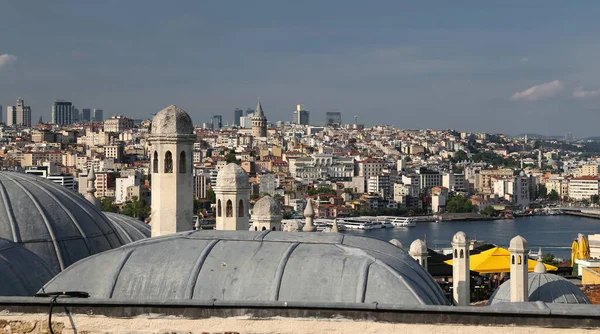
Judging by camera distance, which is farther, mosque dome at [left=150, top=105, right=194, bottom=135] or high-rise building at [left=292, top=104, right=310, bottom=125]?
high-rise building at [left=292, top=104, right=310, bottom=125]

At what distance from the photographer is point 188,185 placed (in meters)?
5.15

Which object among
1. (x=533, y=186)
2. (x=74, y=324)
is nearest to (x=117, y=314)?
(x=74, y=324)

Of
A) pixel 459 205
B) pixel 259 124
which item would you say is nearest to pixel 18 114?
pixel 259 124

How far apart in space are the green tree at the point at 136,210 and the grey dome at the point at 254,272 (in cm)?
3250

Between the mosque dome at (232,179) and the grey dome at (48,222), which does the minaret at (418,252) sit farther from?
the grey dome at (48,222)

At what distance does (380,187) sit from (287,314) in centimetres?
5506

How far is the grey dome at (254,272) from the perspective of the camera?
266cm

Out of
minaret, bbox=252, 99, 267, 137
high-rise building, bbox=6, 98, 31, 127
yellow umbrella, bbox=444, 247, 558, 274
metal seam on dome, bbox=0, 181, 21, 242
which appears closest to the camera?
metal seam on dome, bbox=0, 181, 21, 242

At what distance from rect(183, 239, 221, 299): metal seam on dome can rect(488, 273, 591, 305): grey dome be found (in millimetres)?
4839

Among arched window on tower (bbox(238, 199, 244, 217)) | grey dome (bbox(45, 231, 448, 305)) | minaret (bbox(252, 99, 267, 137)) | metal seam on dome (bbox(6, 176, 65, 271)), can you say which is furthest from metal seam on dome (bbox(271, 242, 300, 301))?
minaret (bbox(252, 99, 267, 137))

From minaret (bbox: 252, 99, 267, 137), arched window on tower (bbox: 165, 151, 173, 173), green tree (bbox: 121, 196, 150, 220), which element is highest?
minaret (bbox: 252, 99, 267, 137)

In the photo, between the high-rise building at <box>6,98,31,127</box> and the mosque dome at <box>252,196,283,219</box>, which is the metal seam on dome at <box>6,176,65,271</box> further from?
the high-rise building at <box>6,98,31,127</box>

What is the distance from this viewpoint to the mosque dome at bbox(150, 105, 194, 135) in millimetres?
5082

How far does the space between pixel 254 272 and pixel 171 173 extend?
2.48m
